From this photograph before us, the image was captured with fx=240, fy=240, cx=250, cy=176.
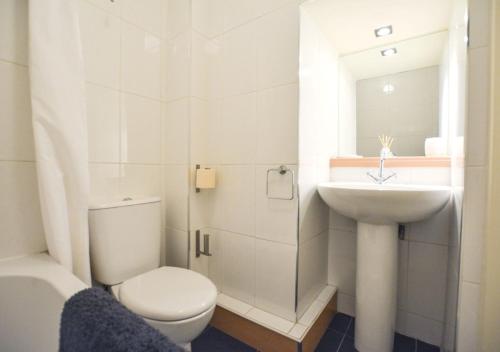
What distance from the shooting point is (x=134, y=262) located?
1208 millimetres

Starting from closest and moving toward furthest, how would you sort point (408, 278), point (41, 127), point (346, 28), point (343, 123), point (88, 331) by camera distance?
point (88, 331) < point (41, 127) < point (408, 278) < point (346, 28) < point (343, 123)

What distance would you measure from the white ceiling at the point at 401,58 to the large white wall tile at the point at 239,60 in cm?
74

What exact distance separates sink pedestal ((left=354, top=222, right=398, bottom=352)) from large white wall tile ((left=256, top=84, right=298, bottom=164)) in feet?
1.80

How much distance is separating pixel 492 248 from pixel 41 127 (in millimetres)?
1612

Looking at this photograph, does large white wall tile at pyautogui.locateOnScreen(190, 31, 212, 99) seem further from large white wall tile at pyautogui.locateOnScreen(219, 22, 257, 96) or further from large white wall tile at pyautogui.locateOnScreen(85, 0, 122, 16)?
large white wall tile at pyautogui.locateOnScreen(85, 0, 122, 16)

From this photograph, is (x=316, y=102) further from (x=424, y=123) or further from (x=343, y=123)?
(x=424, y=123)

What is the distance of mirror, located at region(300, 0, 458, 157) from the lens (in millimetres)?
1294

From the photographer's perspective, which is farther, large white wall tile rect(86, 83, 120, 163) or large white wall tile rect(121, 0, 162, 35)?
large white wall tile rect(121, 0, 162, 35)

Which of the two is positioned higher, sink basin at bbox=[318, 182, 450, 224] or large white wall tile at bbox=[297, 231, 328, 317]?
sink basin at bbox=[318, 182, 450, 224]

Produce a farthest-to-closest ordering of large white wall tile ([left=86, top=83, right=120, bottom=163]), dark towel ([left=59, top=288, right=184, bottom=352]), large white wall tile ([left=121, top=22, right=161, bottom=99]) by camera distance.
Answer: large white wall tile ([left=121, top=22, right=161, bottom=99]) → large white wall tile ([left=86, top=83, right=120, bottom=163]) → dark towel ([left=59, top=288, right=184, bottom=352])

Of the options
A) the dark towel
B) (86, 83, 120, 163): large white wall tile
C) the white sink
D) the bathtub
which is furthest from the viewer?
(86, 83, 120, 163): large white wall tile

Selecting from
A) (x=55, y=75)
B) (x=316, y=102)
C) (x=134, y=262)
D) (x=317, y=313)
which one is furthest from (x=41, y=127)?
(x=317, y=313)

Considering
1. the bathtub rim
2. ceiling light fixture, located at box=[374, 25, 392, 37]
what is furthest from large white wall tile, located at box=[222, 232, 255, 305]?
ceiling light fixture, located at box=[374, 25, 392, 37]

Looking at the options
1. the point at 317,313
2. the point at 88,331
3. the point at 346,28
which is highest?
the point at 346,28
